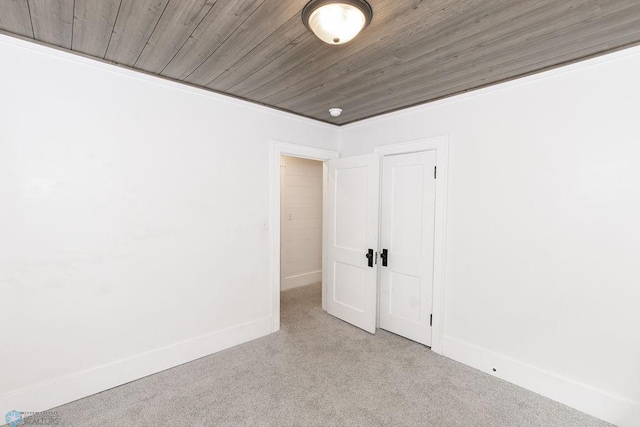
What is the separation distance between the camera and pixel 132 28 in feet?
5.56

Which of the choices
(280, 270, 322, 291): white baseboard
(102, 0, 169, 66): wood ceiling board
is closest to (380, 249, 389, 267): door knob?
(280, 270, 322, 291): white baseboard

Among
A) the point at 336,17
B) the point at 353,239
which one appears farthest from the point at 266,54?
the point at 353,239

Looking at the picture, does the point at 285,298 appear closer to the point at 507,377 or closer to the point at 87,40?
the point at 507,377

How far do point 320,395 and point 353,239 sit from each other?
1.71m

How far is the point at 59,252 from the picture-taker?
2045 mm

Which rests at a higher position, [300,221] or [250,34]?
[250,34]

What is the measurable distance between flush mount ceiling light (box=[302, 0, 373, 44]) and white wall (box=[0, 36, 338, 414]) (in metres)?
1.56

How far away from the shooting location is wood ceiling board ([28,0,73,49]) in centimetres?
150

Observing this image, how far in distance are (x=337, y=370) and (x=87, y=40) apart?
3.08 meters

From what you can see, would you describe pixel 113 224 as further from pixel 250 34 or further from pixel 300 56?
pixel 300 56

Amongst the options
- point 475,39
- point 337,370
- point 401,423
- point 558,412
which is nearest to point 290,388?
point 337,370

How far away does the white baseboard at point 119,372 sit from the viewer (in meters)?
1.96

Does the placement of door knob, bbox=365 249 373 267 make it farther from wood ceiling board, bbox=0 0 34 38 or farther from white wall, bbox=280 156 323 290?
wood ceiling board, bbox=0 0 34 38

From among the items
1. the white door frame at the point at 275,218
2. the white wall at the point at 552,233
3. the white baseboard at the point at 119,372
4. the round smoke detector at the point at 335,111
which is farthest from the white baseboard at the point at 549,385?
the round smoke detector at the point at 335,111
